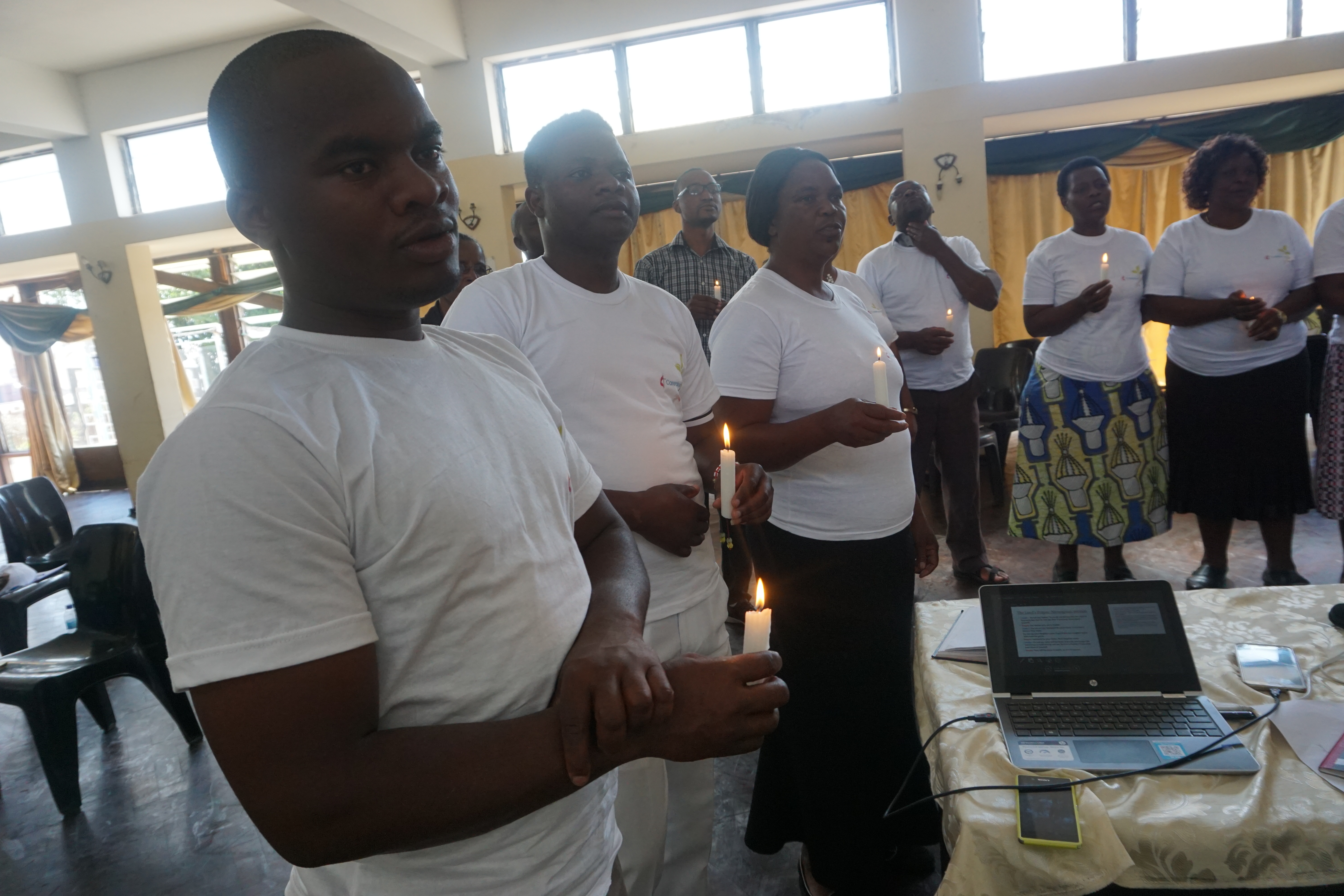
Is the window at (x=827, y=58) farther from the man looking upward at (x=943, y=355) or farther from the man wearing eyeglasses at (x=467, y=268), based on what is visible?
the man wearing eyeglasses at (x=467, y=268)

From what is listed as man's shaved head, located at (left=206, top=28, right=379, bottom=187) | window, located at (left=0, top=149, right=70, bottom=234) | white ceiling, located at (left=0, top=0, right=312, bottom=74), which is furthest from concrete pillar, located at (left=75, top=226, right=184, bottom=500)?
man's shaved head, located at (left=206, top=28, right=379, bottom=187)

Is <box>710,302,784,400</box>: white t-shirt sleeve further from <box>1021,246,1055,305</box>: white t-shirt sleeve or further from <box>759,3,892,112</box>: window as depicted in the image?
<box>759,3,892,112</box>: window

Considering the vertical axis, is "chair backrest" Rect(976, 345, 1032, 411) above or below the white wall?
below

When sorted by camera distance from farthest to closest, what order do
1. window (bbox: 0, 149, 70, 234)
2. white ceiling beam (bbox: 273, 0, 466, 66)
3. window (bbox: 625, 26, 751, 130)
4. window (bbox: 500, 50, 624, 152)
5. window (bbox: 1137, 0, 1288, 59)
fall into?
window (bbox: 0, 149, 70, 234) → window (bbox: 500, 50, 624, 152) → window (bbox: 625, 26, 751, 130) → window (bbox: 1137, 0, 1288, 59) → white ceiling beam (bbox: 273, 0, 466, 66)

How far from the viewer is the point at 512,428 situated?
86 cm

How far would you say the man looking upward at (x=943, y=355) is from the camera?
359 centimetres

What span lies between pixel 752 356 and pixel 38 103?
331 inches

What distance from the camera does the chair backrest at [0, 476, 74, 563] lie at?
432 cm

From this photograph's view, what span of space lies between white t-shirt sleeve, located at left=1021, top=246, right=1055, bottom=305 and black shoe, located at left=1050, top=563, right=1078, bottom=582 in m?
1.14

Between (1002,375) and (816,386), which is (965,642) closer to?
(816,386)

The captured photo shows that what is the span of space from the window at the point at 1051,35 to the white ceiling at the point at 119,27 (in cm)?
515

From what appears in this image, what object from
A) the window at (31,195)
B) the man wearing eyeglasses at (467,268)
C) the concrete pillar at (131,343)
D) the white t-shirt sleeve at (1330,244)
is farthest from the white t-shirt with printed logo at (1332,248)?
the window at (31,195)

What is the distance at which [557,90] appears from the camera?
6.46 m

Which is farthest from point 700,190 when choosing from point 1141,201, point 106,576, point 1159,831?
point 1141,201
